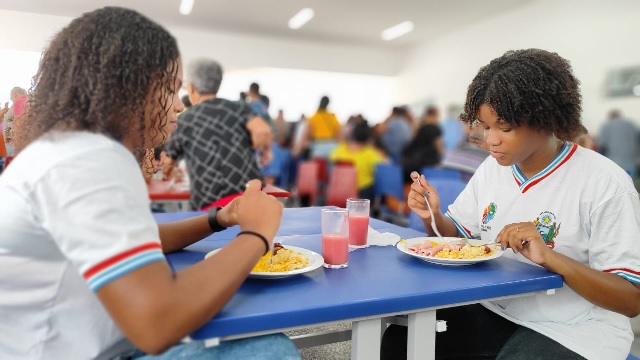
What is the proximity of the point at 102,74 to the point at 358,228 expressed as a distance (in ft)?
2.28

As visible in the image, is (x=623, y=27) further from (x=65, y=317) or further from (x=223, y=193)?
(x=65, y=317)

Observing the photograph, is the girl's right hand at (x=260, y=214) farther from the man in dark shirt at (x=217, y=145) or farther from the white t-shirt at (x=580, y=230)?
the man in dark shirt at (x=217, y=145)

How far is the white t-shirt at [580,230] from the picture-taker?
0.97 m

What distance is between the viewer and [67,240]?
62 cm

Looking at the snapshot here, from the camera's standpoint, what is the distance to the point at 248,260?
2.39ft

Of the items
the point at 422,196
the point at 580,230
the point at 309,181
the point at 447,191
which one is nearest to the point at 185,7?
the point at 309,181

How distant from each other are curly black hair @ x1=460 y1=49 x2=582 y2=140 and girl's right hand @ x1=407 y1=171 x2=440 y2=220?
0.85 ft

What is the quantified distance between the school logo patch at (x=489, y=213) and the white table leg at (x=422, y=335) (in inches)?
17.1

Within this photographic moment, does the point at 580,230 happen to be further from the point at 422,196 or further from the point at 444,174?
the point at 444,174

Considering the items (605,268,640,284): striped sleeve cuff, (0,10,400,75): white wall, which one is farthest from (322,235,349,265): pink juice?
(0,10,400,75): white wall

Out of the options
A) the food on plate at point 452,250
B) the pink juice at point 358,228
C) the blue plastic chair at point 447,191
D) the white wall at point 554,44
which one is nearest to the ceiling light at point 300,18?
the white wall at point 554,44

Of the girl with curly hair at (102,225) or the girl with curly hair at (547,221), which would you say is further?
the girl with curly hair at (547,221)

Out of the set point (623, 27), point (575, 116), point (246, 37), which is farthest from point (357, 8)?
point (575, 116)

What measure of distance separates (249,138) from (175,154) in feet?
1.24
